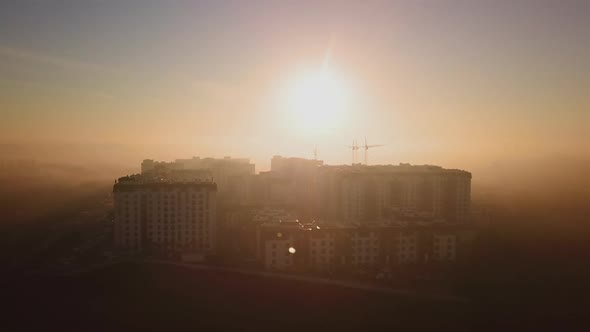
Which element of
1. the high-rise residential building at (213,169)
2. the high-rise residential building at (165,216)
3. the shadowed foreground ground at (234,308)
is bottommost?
the shadowed foreground ground at (234,308)

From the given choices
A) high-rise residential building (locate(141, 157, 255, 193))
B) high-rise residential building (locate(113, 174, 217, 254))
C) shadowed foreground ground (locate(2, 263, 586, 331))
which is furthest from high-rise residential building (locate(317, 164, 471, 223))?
shadowed foreground ground (locate(2, 263, 586, 331))

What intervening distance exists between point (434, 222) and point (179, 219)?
330 inches

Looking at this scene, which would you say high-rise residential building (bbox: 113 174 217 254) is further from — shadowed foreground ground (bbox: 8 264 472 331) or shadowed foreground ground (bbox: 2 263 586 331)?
shadowed foreground ground (bbox: 2 263 586 331)

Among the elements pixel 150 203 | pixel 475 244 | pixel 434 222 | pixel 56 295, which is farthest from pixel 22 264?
pixel 475 244

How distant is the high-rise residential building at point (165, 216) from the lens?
16.0 metres

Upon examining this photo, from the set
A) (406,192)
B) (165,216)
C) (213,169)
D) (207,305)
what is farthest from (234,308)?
(213,169)

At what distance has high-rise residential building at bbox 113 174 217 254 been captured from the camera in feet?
52.6

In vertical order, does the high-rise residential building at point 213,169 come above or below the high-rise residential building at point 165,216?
above

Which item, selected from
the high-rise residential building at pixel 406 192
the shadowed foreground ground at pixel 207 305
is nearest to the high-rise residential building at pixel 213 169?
the high-rise residential building at pixel 406 192

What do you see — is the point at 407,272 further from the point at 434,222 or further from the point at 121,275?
the point at 121,275

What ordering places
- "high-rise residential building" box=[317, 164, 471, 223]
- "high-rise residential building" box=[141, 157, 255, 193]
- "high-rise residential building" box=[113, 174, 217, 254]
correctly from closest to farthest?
"high-rise residential building" box=[113, 174, 217, 254]
"high-rise residential building" box=[317, 164, 471, 223]
"high-rise residential building" box=[141, 157, 255, 193]

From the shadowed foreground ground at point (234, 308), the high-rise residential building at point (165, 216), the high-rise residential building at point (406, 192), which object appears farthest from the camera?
the high-rise residential building at point (406, 192)

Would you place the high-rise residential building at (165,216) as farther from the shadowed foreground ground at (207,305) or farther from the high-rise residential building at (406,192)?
the high-rise residential building at (406,192)

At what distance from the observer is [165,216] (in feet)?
53.7
